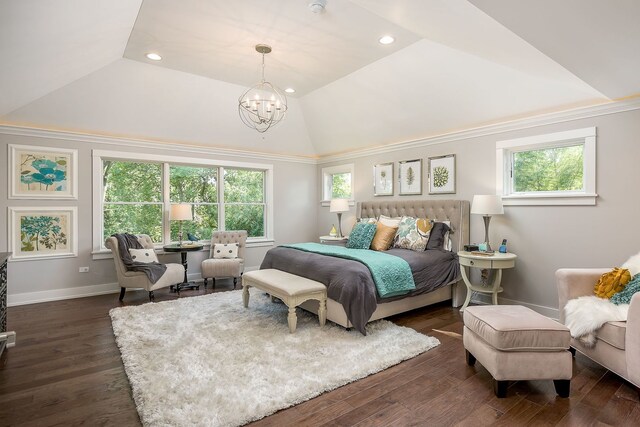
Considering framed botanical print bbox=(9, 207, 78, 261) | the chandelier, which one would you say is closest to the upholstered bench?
the chandelier

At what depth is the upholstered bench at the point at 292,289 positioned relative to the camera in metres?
3.29

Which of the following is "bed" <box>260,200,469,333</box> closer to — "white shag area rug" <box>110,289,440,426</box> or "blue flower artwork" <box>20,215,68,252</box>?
"white shag area rug" <box>110,289,440,426</box>

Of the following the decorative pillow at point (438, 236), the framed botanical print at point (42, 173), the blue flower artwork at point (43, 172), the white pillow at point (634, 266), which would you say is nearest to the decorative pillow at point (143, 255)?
the framed botanical print at point (42, 173)

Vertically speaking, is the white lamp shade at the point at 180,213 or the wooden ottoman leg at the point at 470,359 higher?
the white lamp shade at the point at 180,213

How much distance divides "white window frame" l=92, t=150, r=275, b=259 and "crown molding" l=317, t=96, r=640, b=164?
2.07 metres

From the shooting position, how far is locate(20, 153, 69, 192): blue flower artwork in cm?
451

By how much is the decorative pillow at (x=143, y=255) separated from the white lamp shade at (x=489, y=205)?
4401 millimetres

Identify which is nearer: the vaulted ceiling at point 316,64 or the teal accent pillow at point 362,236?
the vaulted ceiling at point 316,64

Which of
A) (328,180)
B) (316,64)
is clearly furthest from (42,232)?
(328,180)

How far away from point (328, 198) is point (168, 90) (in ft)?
12.0

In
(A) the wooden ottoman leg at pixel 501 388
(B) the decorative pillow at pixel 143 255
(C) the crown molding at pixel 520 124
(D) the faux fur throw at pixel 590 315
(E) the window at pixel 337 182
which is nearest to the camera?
(A) the wooden ottoman leg at pixel 501 388

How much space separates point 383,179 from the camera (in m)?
5.90

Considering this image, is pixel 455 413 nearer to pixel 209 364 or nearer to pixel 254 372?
pixel 254 372

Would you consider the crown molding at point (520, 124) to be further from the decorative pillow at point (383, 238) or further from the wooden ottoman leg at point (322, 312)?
the wooden ottoman leg at point (322, 312)
